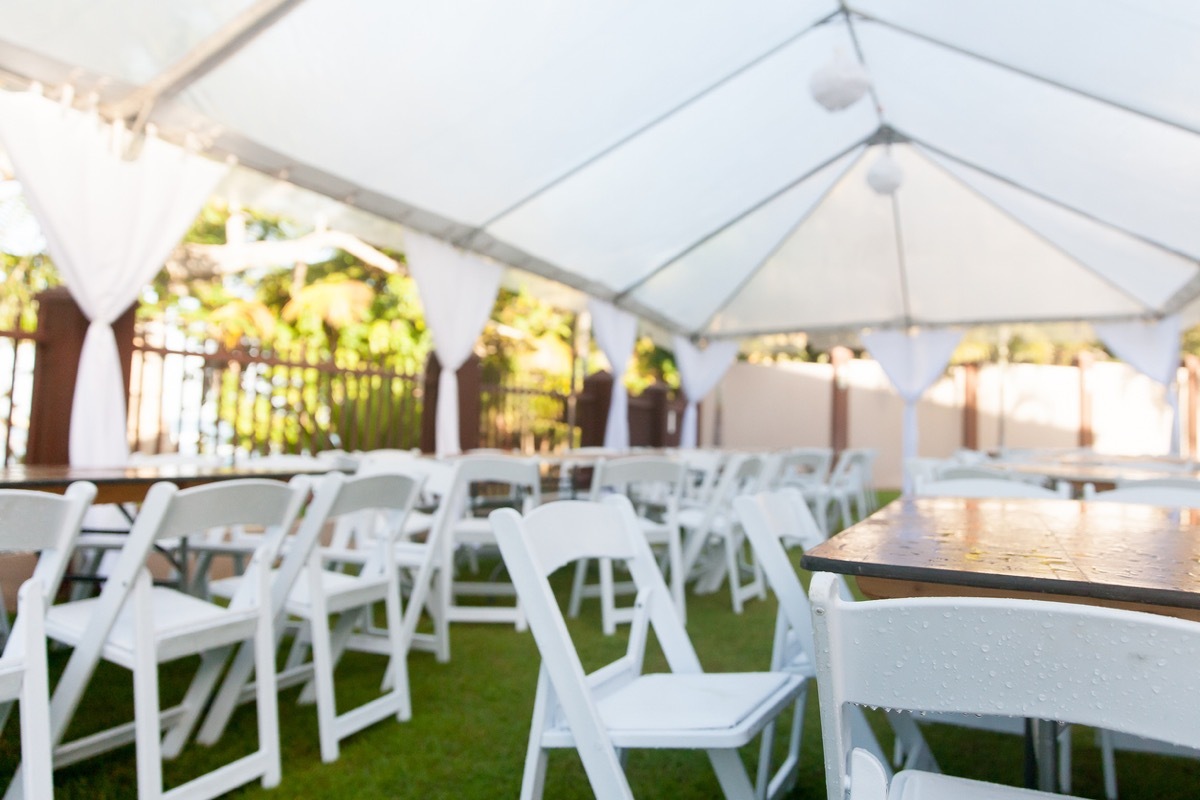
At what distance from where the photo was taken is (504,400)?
8.95 meters

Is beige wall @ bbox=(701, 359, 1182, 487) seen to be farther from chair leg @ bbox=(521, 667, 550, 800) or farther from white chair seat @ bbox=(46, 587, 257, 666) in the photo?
chair leg @ bbox=(521, 667, 550, 800)

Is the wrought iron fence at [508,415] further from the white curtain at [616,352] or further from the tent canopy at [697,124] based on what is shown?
the tent canopy at [697,124]

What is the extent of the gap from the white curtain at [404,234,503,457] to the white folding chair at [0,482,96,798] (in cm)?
494

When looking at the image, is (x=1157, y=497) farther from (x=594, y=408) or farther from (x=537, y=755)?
(x=594, y=408)

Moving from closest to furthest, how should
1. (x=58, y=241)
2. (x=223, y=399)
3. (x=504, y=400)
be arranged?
Result: (x=58, y=241)
(x=223, y=399)
(x=504, y=400)

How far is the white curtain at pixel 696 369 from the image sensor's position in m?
12.0

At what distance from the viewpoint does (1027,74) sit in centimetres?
540

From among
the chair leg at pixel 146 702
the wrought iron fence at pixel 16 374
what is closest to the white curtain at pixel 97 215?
the wrought iron fence at pixel 16 374

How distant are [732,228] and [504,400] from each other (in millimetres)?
3153

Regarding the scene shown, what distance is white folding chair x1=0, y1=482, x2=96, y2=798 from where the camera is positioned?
1387mm

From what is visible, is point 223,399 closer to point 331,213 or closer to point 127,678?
point 331,213

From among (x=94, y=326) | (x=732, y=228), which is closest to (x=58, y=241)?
(x=94, y=326)

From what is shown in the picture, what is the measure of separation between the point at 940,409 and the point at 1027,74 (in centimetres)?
973

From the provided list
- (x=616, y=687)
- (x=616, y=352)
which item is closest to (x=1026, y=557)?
(x=616, y=687)
